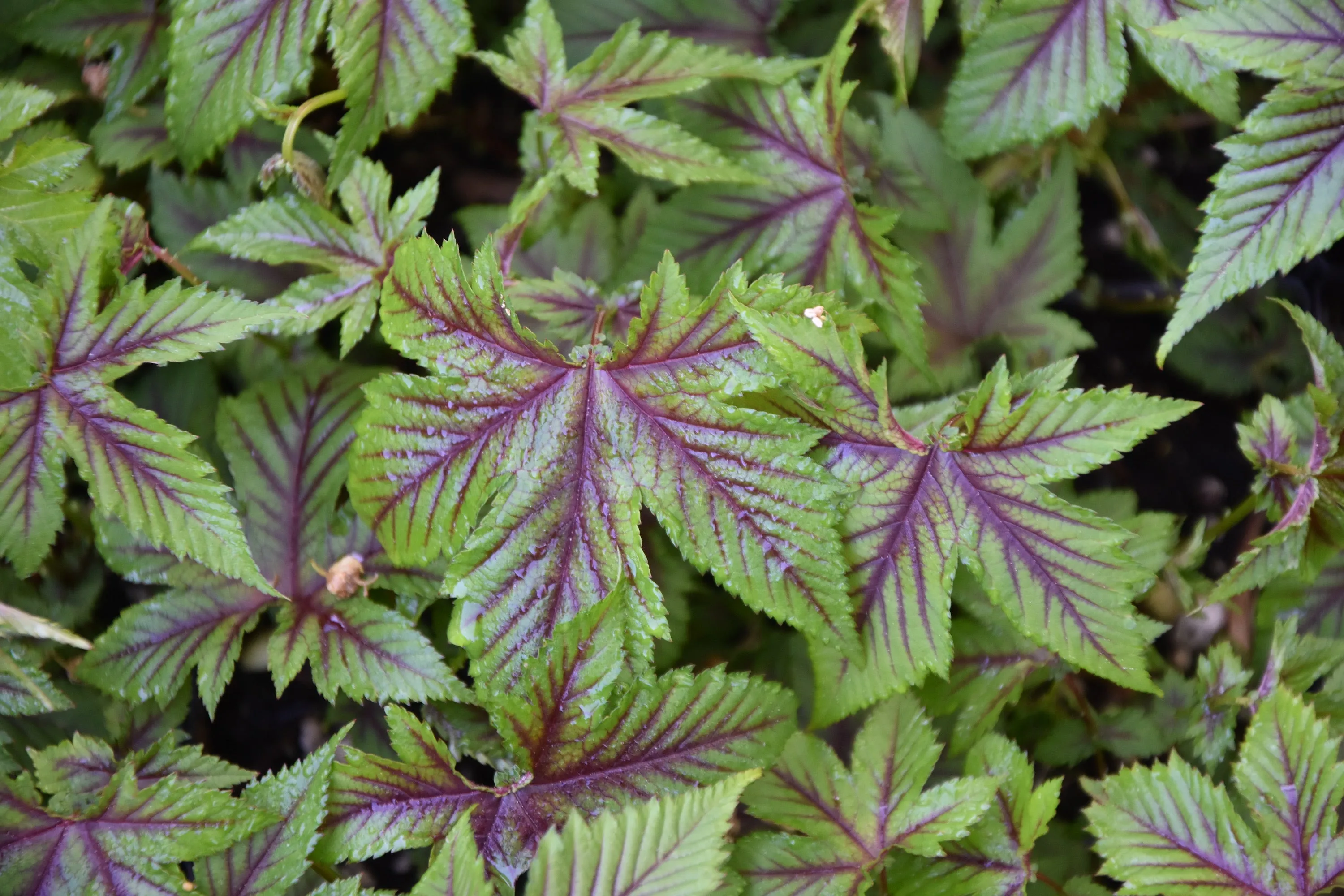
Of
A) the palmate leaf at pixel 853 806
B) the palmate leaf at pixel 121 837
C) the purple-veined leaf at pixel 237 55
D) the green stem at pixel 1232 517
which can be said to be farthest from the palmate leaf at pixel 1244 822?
the purple-veined leaf at pixel 237 55

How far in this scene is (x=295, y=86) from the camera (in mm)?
1399

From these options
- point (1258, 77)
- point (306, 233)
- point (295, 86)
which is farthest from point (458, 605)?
point (1258, 77)

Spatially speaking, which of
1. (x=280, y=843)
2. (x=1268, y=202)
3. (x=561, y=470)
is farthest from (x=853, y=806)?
(x=1268, y=202)

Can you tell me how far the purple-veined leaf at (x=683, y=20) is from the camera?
5.36ft

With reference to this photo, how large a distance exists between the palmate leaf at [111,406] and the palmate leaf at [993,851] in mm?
1051

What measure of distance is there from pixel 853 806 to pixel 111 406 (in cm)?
119

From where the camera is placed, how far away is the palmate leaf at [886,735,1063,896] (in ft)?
4.12

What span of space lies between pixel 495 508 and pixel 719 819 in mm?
480

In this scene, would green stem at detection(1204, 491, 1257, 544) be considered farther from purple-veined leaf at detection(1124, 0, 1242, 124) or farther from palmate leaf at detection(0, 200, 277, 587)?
palmate leaf at detection(0, 200, 277, 587)

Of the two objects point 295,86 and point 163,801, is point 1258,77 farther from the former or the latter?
point 163,801

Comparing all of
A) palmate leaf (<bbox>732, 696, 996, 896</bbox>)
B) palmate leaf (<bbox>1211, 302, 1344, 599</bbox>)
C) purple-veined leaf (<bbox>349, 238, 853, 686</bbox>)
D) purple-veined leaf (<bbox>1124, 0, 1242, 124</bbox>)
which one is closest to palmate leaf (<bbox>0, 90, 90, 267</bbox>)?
purple-veined leaf (<bbox>349, 238, 853, 686</bbox>)

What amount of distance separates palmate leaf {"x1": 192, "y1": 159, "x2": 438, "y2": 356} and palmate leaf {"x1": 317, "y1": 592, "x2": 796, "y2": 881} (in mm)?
632

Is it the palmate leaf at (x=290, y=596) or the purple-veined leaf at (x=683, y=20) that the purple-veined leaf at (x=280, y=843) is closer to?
the palmate leaf at (x=290, y=596)

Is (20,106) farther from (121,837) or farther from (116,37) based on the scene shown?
(121,837)
